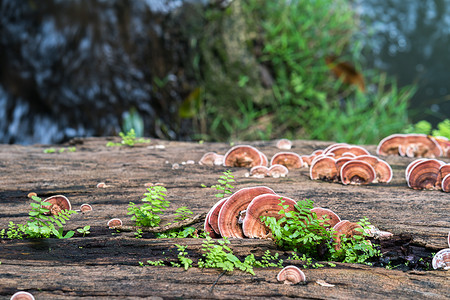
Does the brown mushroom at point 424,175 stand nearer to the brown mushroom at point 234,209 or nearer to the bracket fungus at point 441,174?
the bracket fungus at point 441,174

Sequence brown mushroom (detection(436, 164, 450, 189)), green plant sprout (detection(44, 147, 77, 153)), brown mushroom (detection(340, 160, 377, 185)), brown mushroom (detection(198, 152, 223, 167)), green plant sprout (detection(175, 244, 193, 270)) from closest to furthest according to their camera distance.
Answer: green plant sprout (detection(175, 244, 193, 270)) → brown mushroom (detection(436, 164, 450, 189)) → brown mushroom (detection(340, 160, 377, 185)) → brown mushroom (detection(198, 152, 223, 167)) → green plant sprout (detection(44, 147, 77, 153))

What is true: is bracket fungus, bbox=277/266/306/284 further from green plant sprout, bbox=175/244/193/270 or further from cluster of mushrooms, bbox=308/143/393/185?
cluster of mushrooms, bbox=308/143/393/185

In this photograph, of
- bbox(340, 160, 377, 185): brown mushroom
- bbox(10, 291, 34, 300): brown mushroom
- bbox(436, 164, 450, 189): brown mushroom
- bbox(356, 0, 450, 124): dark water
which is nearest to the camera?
bbox(10, 291, 34, 300): brown mushroom

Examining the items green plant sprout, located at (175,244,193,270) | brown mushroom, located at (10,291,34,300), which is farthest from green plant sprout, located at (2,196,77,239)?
green plant sprout, located at (175,244,193,270)

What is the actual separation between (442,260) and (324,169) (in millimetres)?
1288

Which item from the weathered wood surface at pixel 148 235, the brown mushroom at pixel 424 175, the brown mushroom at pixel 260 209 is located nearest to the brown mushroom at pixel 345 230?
the weathered wood surface at pixel 148 235

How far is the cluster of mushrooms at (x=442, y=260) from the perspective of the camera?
79.5 inches

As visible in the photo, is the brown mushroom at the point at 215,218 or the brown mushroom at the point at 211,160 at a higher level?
the brown mushroom at the point at 211,160

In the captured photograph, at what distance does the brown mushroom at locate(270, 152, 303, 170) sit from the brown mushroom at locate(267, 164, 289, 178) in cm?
19

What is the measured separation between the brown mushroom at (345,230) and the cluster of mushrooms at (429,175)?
1.16 metres

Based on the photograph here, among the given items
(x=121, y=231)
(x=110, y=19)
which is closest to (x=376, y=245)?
(x=121, y=231)

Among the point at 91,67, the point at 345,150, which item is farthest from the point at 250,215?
the point at 91,67

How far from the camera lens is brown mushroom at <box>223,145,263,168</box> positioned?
11.3ft

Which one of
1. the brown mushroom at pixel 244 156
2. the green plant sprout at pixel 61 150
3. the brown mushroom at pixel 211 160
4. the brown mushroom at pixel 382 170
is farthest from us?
the green plant sprout at pixel 61 150
